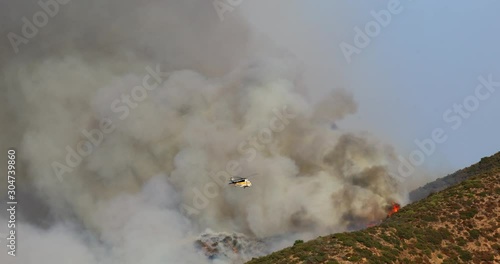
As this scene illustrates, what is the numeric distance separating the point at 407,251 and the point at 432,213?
18.0 meters

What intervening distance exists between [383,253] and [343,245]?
20.2ft

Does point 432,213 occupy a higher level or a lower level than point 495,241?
higher

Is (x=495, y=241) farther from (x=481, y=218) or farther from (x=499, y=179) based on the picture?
(x=499, y=179)

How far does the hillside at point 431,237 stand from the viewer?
60.6 metres

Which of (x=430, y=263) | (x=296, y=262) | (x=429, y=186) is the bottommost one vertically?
(x=430, y=263)

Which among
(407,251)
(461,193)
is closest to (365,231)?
(407,251)

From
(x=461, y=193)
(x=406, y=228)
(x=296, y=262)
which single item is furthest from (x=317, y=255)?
(x=461, y=193)

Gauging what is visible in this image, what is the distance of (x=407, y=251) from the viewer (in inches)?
2562

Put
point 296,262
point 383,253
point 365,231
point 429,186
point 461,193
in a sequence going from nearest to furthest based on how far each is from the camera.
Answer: point 296,262, point 383,253, point 365,231, point 461,193, point 429,186

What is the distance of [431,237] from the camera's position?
230 feet

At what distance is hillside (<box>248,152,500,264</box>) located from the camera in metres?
60.6

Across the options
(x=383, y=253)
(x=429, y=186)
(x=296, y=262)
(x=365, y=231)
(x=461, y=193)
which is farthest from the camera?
(x=429, y=186)

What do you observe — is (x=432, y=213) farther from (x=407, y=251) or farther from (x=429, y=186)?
(x=429, y=186)

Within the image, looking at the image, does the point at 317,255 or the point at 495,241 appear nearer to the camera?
the point at 317,255
